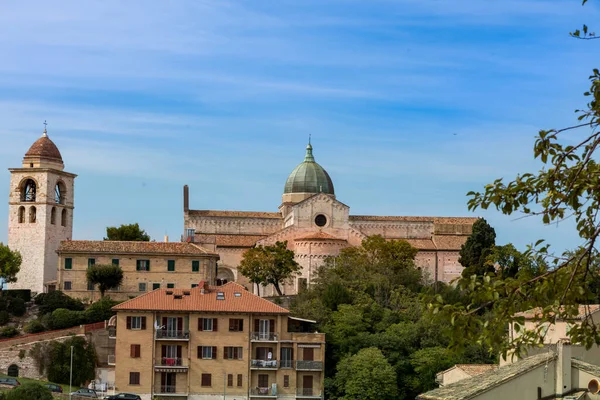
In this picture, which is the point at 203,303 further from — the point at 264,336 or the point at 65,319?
the point at 65,319

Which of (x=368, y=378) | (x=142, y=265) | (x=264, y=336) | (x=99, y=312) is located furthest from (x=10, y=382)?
(x=142, y=265)

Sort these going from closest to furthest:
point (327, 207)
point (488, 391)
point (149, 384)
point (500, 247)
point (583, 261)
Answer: point (583, 261) < point (488, 391) < point (149, 384) < point (500, 247) < point (327, 207)

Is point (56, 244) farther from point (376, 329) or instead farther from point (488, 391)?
point (488, 391)

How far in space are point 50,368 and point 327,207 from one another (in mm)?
36557

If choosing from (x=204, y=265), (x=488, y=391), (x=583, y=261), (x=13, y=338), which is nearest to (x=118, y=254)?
(x=204, y=265)

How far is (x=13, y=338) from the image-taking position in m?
67.1

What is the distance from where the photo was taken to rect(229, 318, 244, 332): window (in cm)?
6469

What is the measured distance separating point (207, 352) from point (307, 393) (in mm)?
6129

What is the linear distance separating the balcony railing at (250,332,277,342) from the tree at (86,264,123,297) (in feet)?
56.3

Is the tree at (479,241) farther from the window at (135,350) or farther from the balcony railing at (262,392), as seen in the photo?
the window at (135,350)

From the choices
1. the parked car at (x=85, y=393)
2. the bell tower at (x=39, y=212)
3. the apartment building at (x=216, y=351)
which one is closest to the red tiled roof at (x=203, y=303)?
the apartment building at (x=216, y=351)

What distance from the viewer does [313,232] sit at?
308ft

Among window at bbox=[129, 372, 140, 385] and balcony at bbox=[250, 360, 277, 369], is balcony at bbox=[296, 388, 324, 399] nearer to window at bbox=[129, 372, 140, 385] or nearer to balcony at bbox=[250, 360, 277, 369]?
balcony at bbox=[250, 360, 277, 369]

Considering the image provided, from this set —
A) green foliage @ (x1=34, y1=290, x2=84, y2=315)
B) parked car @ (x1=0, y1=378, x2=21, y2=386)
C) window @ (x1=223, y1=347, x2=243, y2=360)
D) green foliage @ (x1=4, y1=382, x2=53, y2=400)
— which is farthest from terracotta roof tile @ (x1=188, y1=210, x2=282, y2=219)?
green foliage @ (x1=4, y1=382, x2=53, y2=400)
